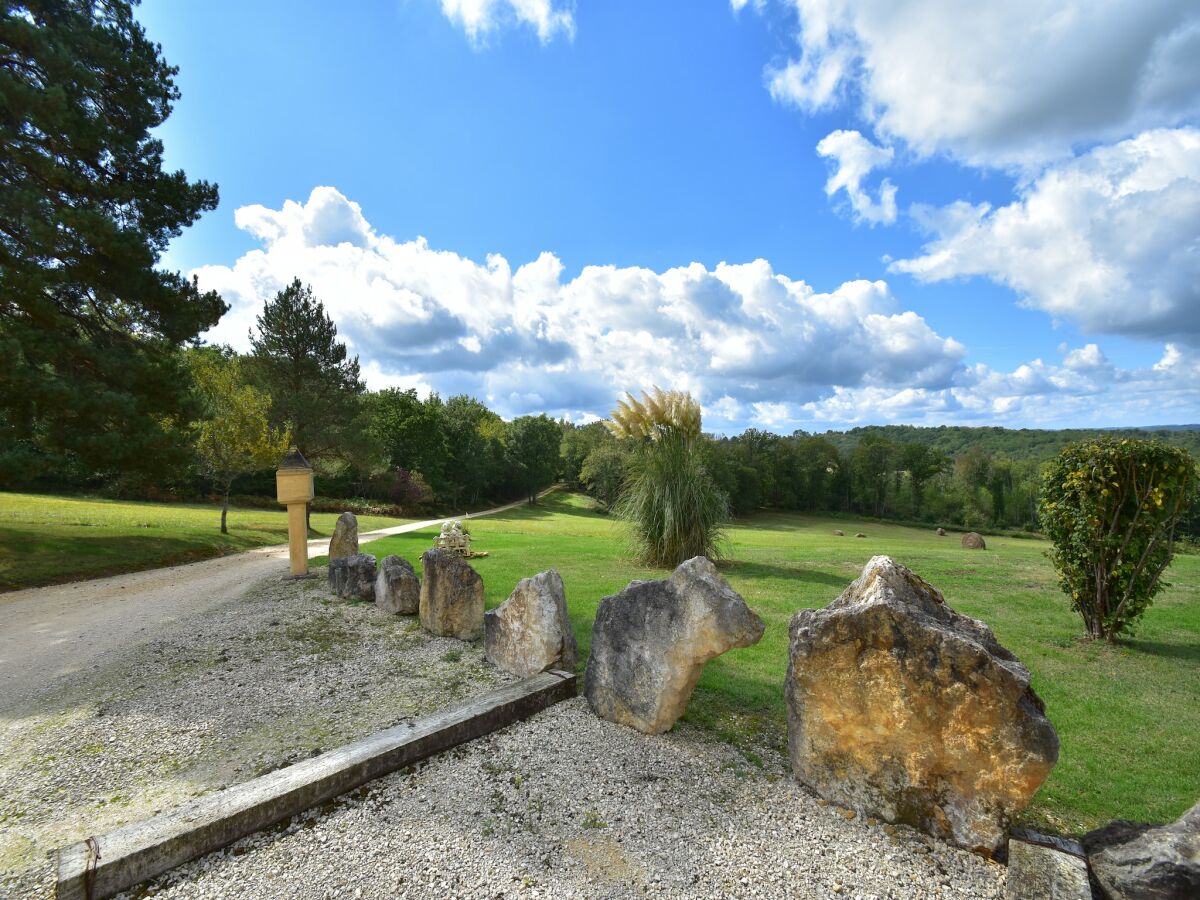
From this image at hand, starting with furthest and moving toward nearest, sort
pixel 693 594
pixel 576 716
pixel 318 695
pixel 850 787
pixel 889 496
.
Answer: pixel 889 496, pixel 318 695, pixel 576 716, pixel 693 594, pixel 850 787

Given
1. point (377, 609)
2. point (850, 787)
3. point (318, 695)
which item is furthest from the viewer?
point (377, 609)

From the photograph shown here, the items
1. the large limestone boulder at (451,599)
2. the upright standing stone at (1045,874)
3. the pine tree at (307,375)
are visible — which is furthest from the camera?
the pine tree at (307,375)

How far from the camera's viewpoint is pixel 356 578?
362 inches

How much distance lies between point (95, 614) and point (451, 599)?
248 inches

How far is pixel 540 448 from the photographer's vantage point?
5697 centimetres

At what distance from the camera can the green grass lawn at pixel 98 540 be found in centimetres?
1171

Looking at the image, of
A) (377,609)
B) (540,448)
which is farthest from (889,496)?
(377,609)

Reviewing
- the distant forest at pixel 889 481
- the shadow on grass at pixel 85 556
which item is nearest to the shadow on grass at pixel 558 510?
the distant forest at pixel 889 481

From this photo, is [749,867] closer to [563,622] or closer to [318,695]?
[563,622]

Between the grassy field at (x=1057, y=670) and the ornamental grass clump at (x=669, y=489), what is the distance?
26.7 inches

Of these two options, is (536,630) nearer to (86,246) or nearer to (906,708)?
(906,708)

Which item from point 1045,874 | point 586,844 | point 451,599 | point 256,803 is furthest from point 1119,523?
point 256,803

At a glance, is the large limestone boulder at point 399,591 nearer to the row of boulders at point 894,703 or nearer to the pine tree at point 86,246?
the row of boulders at point 894,703

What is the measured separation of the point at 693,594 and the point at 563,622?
5.95ft
